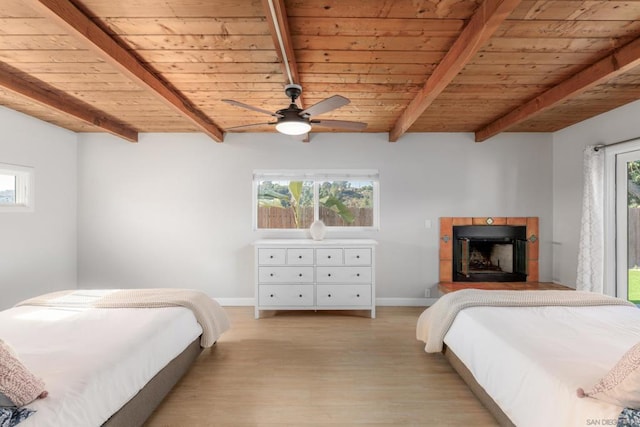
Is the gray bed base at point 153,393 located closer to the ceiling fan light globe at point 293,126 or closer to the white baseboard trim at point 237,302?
the white baseboard trim at point 237,302

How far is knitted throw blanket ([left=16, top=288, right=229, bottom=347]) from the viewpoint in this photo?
2471 mm

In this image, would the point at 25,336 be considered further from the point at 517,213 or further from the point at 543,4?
the point at 517,213

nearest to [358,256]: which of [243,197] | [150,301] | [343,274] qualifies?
[343,274]

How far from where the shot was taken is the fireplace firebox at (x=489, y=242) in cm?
435

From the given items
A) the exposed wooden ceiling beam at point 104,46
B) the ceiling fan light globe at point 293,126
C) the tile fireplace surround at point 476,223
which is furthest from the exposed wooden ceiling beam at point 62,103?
the tile fireplace surround at point 476,223

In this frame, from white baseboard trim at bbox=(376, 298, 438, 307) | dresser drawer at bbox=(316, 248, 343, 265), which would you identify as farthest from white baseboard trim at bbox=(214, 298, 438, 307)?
dresser drawer at bbox=(316, 248, 343, 265)

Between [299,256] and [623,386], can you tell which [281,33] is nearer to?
[623,386]

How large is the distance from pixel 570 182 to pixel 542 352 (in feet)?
11.0

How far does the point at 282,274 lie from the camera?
3871mm

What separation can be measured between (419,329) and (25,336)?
2868 mm

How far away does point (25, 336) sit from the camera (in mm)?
1871

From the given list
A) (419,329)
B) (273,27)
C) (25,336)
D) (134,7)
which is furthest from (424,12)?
(25,336)

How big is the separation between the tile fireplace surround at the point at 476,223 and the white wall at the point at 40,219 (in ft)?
16.5

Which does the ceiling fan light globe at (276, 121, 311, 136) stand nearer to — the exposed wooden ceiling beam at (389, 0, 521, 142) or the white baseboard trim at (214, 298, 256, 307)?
the exposed wooden ceiling beam at (389, 0, 521, 142)
